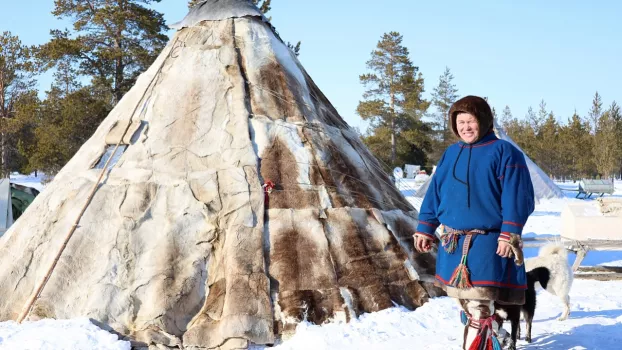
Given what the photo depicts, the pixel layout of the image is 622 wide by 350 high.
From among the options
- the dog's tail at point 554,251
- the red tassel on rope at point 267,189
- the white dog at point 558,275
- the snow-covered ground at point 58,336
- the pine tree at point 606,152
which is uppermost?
the pine tree at point 606,152

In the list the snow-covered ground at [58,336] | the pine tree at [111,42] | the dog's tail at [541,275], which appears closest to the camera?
the snow-covered ground at [58,336]

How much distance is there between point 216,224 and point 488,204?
2934mm

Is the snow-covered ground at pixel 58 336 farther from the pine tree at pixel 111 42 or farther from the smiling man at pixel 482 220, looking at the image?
the pine tree at pixel 111 42

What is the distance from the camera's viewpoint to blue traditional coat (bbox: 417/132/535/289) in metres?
3.15

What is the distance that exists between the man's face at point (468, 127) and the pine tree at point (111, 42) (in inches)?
778

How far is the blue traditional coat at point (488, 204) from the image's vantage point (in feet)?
10.3

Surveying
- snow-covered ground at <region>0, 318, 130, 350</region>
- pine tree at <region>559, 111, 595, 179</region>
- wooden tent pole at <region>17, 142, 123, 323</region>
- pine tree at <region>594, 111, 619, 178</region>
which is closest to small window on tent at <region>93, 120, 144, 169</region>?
wooden tent pole at <region>17, 142, 123, 323</region>

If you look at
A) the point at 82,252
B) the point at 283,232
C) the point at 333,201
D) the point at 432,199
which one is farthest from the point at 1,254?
the point at 432,199

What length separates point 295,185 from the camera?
18.7ft

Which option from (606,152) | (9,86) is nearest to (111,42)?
(9,86)

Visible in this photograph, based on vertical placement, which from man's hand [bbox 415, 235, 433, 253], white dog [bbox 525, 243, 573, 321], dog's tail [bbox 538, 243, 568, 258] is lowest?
white dog [bbox 525, 243, 573, 321]

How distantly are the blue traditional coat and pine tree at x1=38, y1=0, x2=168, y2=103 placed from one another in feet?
65.2

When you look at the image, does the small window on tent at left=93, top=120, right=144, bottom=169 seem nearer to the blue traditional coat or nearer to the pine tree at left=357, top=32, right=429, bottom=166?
the blue traditional coat

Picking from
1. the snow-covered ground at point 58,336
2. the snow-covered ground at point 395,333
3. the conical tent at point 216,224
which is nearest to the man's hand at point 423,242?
the snow-covered ground at point 395,333
